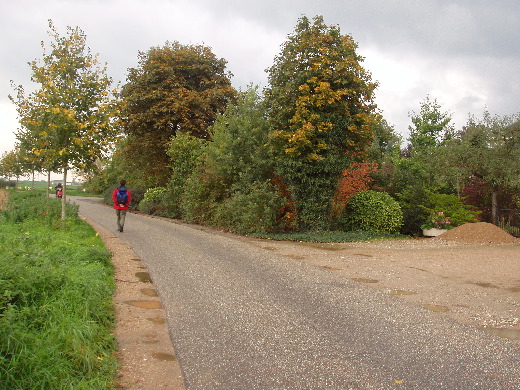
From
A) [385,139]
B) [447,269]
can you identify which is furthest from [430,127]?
[447,269]

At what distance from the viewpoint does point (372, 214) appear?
1678 cm

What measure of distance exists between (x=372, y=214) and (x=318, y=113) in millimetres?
4656

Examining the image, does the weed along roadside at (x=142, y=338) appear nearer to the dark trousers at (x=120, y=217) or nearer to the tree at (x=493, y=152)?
the dark trousers at (x=120, y=217)

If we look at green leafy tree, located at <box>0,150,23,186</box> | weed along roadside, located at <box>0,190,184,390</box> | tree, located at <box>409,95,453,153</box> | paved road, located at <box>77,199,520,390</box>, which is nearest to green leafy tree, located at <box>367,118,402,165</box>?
tree, located at <box>409,95,453,153</box>

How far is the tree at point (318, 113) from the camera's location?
14438mm

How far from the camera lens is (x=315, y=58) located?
14734 mm

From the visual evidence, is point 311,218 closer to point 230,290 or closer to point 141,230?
point 141,230

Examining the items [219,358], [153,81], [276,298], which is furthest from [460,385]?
[153,81]

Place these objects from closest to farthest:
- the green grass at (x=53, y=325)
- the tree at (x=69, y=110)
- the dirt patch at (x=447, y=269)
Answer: the green grass at (x=53, y=325)
the dirt patch at (x=447, y=269)
the tree at (x=69, y=110)

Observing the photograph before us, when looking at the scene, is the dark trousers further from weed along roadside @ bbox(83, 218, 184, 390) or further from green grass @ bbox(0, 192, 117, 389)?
green grass @ bbox(0, 192, 117, 389)

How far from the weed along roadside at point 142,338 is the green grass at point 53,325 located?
0.14 meters

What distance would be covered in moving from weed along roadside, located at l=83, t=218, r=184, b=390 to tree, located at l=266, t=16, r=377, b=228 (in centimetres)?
787

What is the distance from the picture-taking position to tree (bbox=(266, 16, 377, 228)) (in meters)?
14.4

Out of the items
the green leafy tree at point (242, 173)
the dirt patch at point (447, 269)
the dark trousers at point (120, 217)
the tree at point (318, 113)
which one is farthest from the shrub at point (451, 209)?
the dark trousers at point (120, 217)
